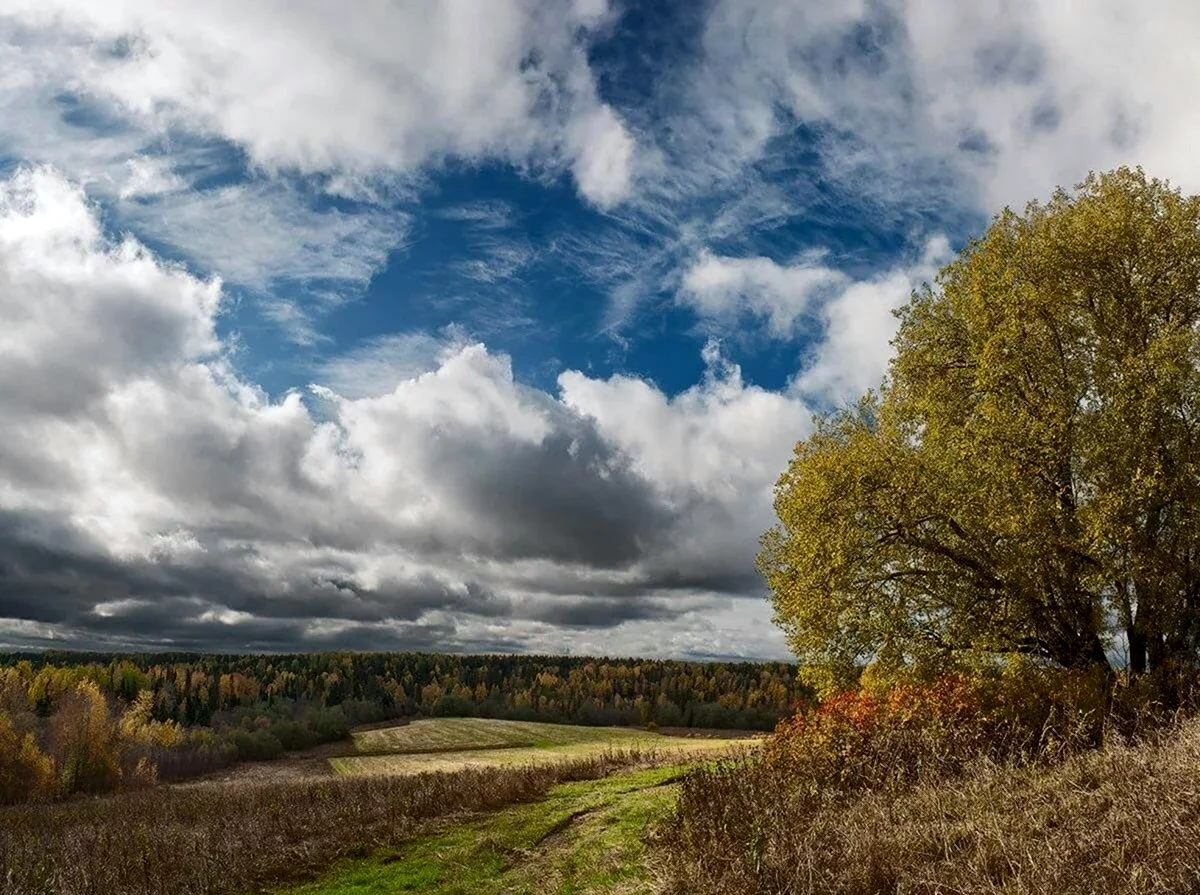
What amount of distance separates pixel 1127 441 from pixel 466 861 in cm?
2002

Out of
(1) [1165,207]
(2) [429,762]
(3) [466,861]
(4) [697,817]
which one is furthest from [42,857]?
(2) [429,762]

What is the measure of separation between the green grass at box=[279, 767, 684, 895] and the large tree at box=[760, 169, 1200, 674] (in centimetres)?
862

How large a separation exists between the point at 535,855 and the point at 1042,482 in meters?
17.7

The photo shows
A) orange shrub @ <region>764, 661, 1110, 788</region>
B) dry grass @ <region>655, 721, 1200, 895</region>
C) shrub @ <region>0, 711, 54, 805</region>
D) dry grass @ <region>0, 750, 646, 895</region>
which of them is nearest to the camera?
dry grass @ <region>655, 721, 1200, 895</region>

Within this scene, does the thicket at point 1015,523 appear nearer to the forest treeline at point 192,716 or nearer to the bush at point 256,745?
the forest treeline at point 192,716

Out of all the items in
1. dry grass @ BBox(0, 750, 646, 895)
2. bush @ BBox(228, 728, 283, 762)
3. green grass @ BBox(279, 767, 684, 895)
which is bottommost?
bush @ BBox(228, 728, 283, 762)

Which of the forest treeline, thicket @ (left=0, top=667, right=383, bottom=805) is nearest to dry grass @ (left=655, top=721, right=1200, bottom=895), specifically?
the forest treeline

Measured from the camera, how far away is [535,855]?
17.4 m

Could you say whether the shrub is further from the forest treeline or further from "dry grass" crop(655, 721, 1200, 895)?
"dry grass" crop(655, 721, 1200, 895)

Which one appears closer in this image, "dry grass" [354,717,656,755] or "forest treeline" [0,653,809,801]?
"forest treeline" [0,653,809,801]

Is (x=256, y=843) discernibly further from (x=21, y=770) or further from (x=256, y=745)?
(x=256, y=745)

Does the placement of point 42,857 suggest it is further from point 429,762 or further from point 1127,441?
point 429,762

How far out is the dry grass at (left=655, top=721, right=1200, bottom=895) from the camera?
29.6ft

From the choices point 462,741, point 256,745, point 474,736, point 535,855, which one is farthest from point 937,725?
point 256,745
